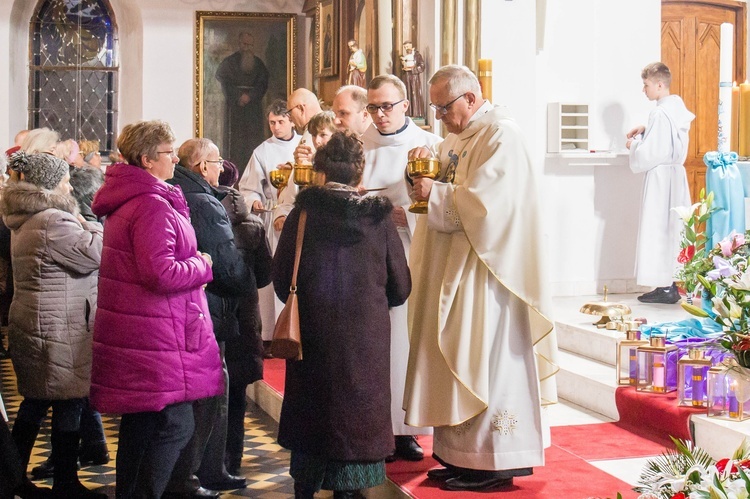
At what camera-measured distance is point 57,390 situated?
187 inches

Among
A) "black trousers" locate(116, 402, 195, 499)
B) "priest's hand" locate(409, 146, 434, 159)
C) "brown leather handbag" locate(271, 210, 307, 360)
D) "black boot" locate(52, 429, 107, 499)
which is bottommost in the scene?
"black boot" locate(52, 429, 107, 499)

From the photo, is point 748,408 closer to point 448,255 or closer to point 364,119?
point 448,255

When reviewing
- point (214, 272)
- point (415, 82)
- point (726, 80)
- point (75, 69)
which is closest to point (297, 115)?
point (415, 82)

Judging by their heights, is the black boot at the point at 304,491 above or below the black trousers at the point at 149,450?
below

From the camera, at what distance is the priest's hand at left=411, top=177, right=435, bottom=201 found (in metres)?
4.37

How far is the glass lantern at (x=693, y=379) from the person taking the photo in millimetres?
5340

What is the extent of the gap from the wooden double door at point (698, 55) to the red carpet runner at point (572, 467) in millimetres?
6274

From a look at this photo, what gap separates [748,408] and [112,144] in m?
9.92

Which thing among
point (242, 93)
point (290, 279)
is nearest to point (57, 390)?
point (290, 279)

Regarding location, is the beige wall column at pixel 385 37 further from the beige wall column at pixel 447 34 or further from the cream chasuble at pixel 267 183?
the cream chasuble at pixel 267 183

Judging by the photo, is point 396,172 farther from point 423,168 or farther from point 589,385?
point 589,385

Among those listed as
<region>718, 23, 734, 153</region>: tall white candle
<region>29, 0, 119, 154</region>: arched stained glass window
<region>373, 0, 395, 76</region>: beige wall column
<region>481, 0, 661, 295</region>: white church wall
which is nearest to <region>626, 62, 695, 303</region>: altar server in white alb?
<region>481, 0, 661, 295</region>: white church wall

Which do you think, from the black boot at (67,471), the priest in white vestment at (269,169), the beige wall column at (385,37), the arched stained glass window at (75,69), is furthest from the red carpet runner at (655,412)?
the arched stained glass window at (75,69)

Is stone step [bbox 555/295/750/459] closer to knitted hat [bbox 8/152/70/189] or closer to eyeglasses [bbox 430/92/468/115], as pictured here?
eyeglasses [bbox 430/92/468/115]
